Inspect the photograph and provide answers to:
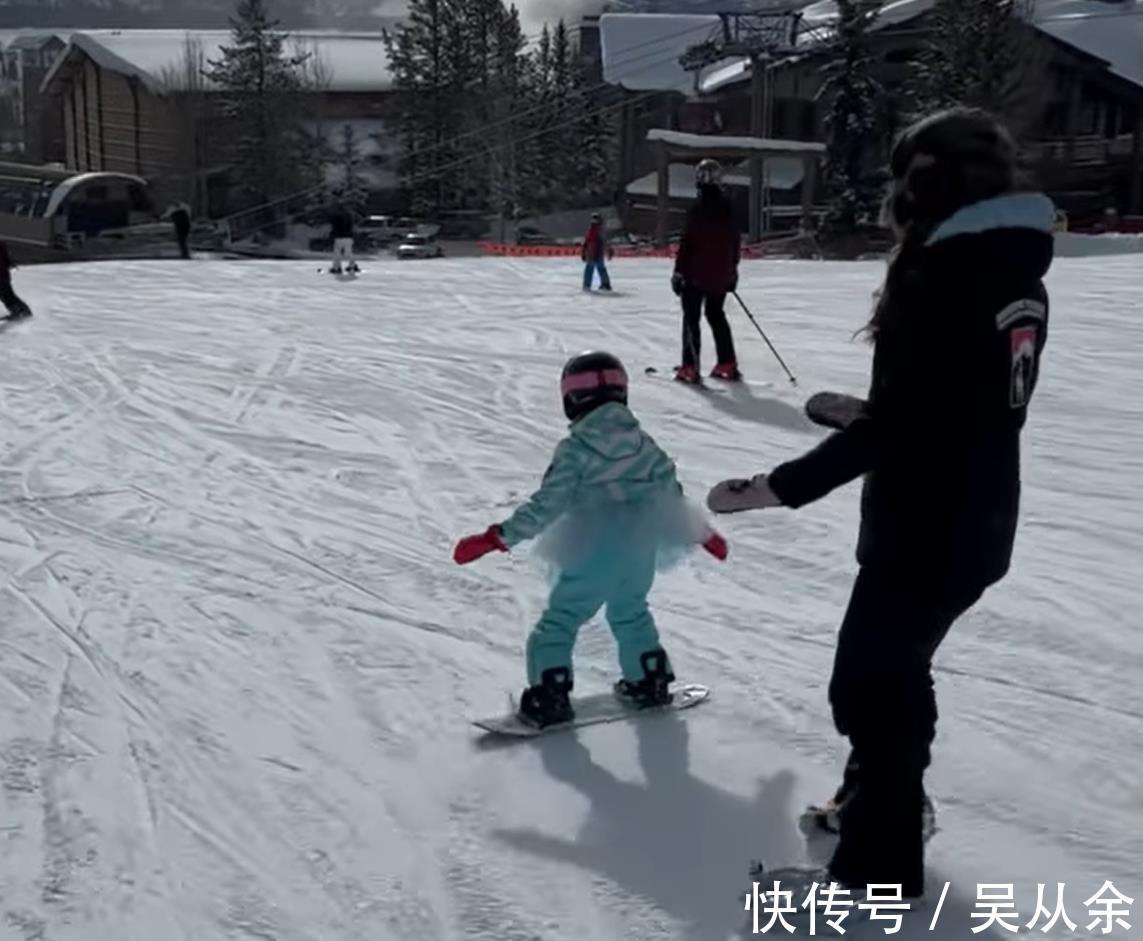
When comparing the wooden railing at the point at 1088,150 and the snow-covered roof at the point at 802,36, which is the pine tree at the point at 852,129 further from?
the wooden railing at the point at 1088,150

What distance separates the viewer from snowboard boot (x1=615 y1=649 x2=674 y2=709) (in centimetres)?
450

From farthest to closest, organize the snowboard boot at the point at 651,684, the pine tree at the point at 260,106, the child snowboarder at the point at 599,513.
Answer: the pine tree at the point at 260,106 < the snowboard boot at the point at 651,684 < the child snowboarder at the point at 599,513

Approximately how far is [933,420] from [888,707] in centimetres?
61

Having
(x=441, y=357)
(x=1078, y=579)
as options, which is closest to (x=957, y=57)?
(x=441, y=357)

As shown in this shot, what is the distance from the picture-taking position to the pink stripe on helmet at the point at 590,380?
13.5 ft

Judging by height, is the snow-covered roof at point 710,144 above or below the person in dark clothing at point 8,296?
above

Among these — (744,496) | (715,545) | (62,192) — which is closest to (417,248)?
(62,192)

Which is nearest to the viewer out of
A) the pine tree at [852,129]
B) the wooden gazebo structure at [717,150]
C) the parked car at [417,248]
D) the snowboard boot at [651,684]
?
the snowboard boot at [651,684]

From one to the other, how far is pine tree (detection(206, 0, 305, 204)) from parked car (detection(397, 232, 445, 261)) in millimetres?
6780

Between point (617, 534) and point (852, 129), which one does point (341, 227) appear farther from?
point (852, 129)

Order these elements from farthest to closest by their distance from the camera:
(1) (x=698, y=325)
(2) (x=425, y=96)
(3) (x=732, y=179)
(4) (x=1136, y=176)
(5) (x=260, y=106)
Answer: (2) (x=425, y=96), (5) (x=260, y=106), (3) (x=732, y=179), (4) (x=1136, y=176), (1) (x=698, y=325)

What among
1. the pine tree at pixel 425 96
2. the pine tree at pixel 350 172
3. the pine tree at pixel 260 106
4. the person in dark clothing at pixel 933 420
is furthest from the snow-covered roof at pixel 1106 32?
the person in dark clothing at pixel 933 420

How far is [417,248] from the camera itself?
34156 mm

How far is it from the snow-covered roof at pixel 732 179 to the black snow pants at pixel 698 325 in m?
27.3
